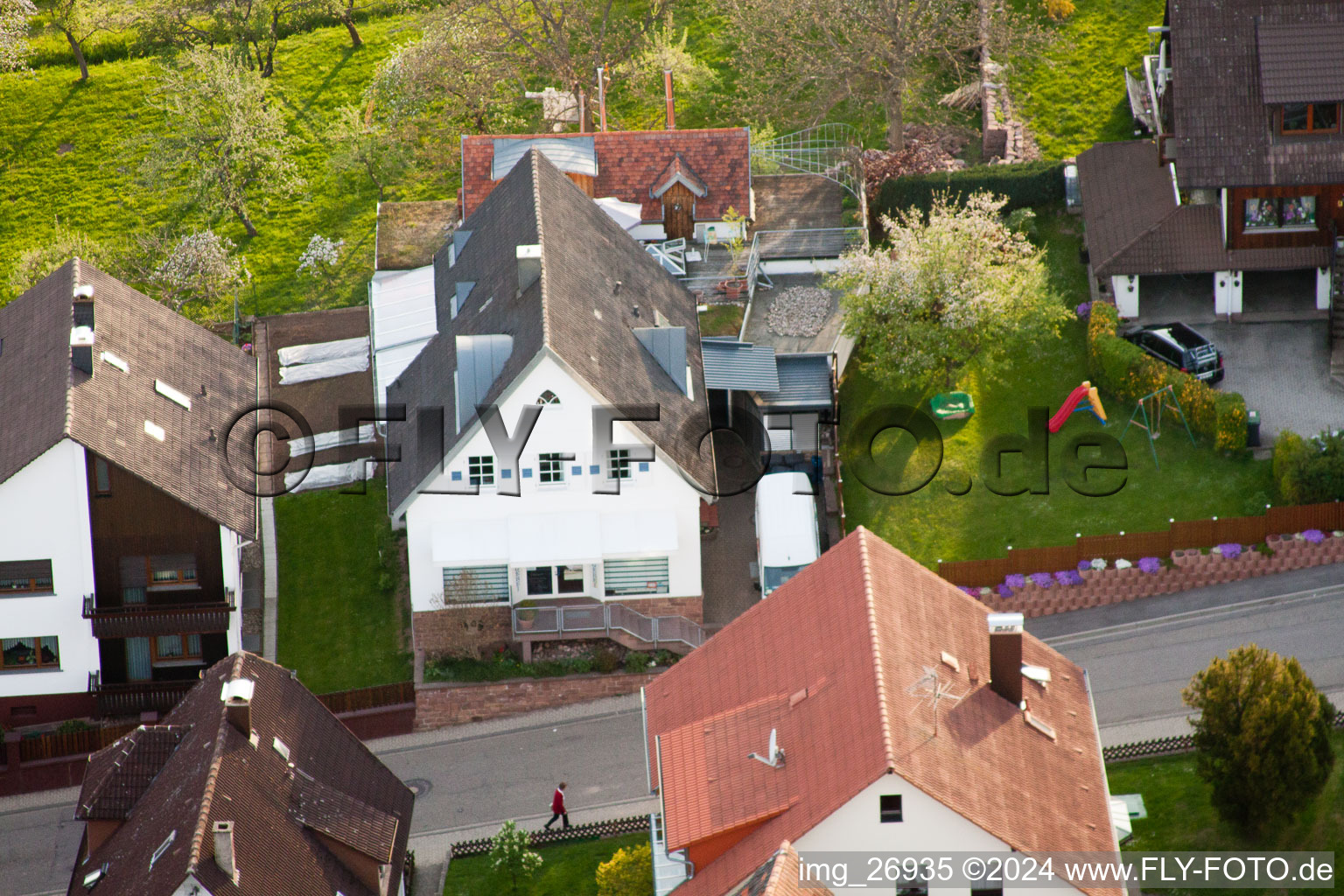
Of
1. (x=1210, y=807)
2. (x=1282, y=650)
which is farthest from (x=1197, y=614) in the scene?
(x=1210, y=807)

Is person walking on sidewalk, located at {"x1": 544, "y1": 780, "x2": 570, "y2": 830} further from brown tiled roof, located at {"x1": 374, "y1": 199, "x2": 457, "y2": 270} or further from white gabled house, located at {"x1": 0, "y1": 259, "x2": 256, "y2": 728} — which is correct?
brown tiled roof, located at {"x1": 374, "y1": 199, "x2": 457, "y2": 270}

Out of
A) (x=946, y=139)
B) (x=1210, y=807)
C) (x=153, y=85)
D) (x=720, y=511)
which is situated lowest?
(x=1210, y=807)

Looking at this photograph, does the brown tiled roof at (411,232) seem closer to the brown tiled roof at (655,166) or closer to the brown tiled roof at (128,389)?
the brown tiled roof at (655,166)

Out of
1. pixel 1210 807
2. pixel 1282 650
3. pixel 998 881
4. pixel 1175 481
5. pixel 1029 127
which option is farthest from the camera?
pixel 1029 127

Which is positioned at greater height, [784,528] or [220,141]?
[220,141]

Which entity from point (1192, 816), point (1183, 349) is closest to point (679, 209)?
point (1183, 349)

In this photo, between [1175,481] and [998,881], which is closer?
[998,881]

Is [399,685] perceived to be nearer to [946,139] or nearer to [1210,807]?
[1210,807]

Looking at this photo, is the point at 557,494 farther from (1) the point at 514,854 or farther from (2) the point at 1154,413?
(2) the point at 1154,413
